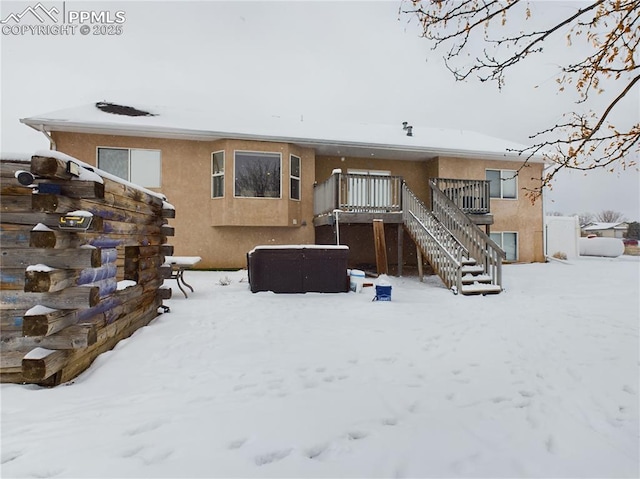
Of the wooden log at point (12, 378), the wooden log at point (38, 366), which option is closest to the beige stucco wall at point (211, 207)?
the wooden log at point (12, 378)

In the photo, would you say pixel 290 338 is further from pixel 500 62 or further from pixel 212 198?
pixel 212 198

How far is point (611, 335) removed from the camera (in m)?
4.66

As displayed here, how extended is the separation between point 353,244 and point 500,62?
9.64 meters

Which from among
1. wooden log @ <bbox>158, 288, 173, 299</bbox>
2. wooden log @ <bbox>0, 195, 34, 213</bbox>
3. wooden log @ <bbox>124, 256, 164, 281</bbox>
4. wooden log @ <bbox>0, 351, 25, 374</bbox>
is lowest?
wooden log @ <bbox>0, 351, 25, 374</bbox>

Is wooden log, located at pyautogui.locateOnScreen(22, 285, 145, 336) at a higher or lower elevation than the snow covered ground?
higher

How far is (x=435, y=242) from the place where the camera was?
8.91 metres

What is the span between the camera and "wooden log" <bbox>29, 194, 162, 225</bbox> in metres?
2.79

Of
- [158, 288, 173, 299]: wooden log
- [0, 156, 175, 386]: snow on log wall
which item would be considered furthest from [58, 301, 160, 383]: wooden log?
[158, 288, 173, 299]: wooden log

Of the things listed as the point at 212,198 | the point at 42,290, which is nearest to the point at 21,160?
the point at 42,290

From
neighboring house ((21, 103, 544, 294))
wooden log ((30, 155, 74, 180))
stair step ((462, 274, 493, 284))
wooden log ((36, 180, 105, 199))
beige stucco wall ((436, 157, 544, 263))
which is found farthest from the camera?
beige stucco wall ((436, 157, 544, 263))

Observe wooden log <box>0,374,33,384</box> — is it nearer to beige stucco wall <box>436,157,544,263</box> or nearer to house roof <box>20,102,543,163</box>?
house roof <box>20,102,543,163</box>

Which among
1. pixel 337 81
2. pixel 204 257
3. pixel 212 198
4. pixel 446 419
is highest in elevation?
pixel 337 81

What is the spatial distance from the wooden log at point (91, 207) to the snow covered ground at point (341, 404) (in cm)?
157

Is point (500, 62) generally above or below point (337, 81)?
below
